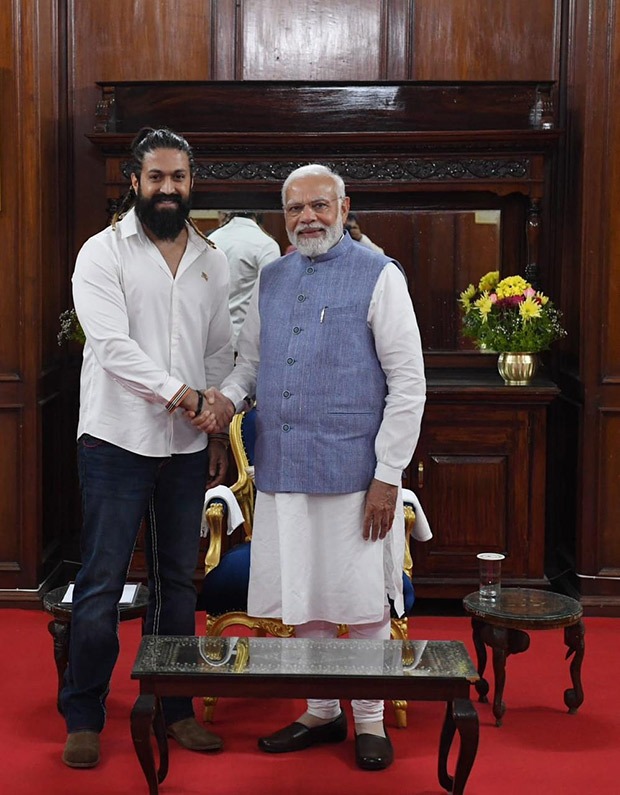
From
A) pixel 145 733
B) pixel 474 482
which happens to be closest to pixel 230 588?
pixel 145 733

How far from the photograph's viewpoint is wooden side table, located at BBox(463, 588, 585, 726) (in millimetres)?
3668

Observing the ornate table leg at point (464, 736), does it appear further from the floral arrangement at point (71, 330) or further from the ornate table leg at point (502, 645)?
the floral arrangement at point (71, 330)

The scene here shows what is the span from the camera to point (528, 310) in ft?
16.5

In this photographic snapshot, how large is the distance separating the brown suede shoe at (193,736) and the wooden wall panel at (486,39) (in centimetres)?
326

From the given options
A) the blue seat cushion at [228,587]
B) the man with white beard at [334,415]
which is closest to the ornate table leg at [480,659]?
the man with white beard at [334,415]

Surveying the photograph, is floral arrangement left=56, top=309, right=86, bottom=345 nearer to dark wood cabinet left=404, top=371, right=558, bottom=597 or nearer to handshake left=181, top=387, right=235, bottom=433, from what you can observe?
dark wood cabinet left=404, top=371, right=558, bottom=597

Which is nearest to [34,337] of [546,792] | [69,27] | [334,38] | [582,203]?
[69,27]

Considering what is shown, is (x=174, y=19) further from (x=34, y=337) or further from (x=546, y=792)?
(x=546, y=792)

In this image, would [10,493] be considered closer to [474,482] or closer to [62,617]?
[62,617]

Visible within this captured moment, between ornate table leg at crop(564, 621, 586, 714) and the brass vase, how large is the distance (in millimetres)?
1486

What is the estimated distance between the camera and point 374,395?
3258 mm

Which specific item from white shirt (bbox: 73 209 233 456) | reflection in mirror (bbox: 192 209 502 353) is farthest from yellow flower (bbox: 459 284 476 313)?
white shirt (bbox: 73 209 233 456)

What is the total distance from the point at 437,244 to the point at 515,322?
2.33ft

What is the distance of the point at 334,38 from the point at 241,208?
2.95 feet
